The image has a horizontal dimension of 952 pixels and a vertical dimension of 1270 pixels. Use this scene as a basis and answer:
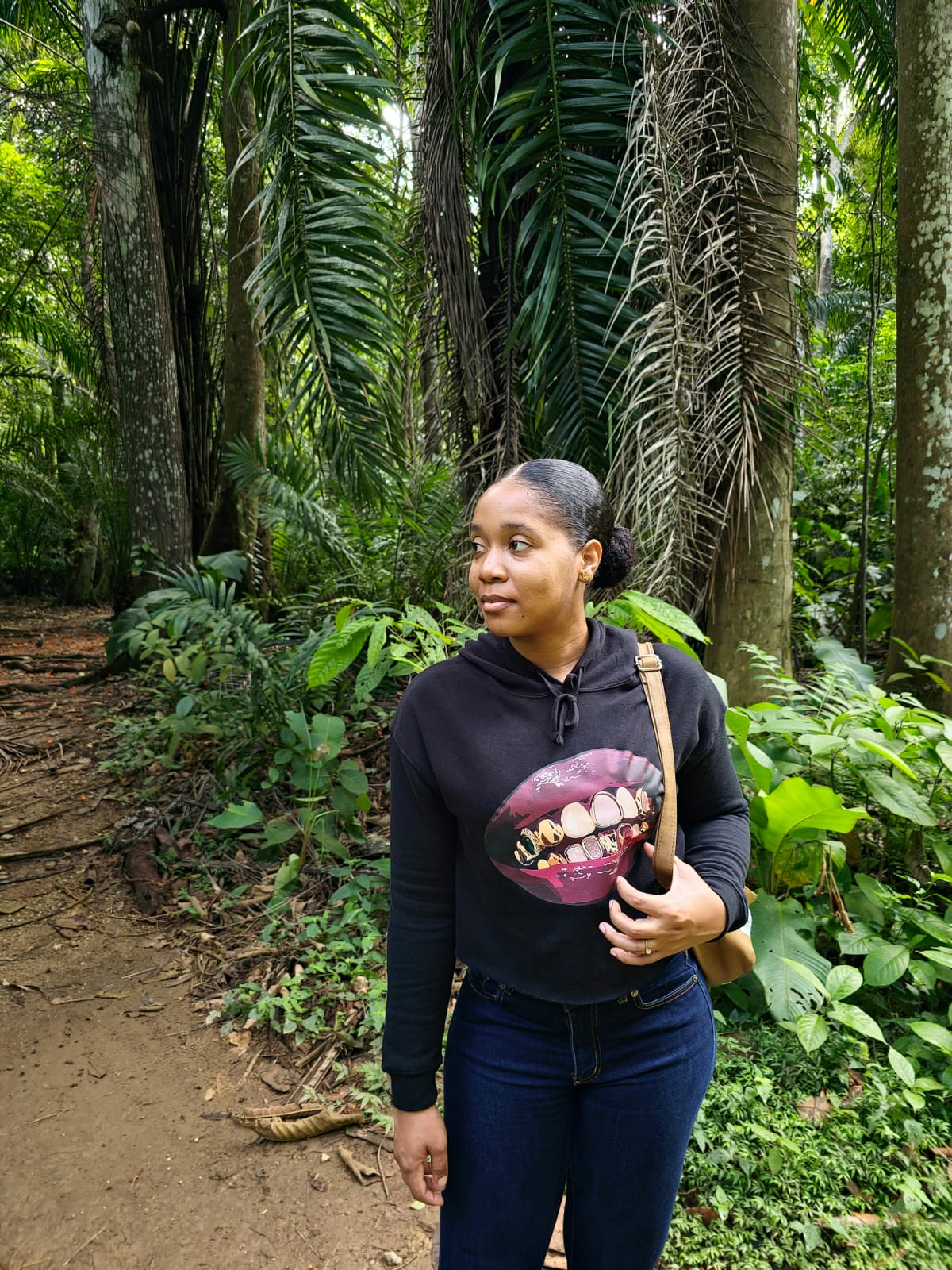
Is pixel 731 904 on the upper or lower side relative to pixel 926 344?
lower

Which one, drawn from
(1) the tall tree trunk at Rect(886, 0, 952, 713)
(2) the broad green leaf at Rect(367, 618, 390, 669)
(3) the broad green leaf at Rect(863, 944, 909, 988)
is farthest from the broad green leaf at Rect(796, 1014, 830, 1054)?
(1) the tall tree trunk at Rect(886, 0, 952, 713)

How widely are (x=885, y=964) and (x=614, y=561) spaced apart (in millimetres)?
1813

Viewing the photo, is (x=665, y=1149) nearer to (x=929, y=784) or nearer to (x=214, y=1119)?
(x=214, y=1119)

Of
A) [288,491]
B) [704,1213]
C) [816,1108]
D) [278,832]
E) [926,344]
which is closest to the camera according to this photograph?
[704,1213]

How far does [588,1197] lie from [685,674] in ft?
2.81

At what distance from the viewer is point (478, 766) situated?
4.06ft

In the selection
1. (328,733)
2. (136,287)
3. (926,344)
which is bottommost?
(328,733)

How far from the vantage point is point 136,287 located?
5637 mm

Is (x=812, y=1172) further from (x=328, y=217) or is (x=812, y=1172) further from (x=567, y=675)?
(x=328, y=217)

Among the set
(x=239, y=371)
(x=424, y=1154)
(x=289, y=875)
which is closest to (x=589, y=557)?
(x=424, y=1154)

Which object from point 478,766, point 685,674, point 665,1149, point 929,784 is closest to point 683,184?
point 929,784

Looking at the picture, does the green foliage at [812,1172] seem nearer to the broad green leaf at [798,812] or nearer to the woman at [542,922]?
the broad green leaf at [798,812]

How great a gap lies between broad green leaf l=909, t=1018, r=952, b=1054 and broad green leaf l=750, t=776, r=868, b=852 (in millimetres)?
562

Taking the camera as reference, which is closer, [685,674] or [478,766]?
[478,766]
